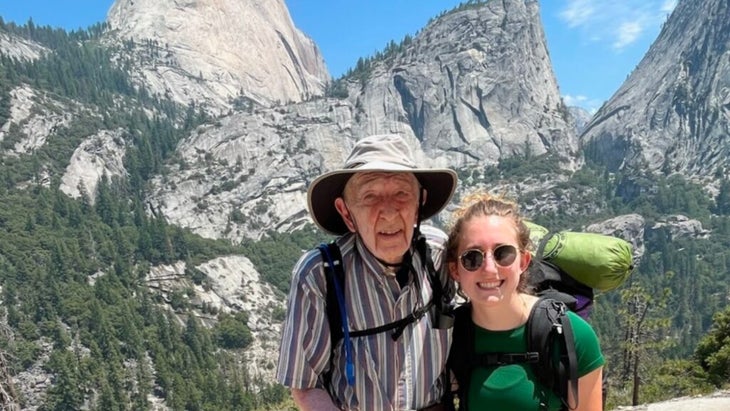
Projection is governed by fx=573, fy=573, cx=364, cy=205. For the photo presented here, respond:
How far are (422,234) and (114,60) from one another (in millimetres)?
217157

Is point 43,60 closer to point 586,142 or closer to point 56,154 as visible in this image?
point 56,154

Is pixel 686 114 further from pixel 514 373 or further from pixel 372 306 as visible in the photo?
pixel 372 306

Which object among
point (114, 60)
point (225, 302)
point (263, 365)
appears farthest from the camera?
point (114, 60)

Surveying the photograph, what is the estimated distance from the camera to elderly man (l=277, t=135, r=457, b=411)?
8.07 ft

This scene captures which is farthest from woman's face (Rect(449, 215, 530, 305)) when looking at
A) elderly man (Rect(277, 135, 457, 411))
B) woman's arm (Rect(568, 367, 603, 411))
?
woman's arm (Rect(568, 367, 603, 411))

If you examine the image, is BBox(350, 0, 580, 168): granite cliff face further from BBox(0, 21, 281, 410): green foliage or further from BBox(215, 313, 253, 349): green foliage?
BBox(215, 313, 253, 349): green foliage

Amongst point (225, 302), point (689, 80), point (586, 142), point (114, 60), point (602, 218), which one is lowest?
point (225, 302)

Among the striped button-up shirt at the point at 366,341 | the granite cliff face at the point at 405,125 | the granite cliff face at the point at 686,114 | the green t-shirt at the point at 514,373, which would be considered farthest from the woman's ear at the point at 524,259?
the granite cliff face at the point at 686,114

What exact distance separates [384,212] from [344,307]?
0.45m

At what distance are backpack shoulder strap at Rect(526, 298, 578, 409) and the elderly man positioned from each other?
39 cm

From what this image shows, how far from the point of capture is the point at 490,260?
245 centimetres

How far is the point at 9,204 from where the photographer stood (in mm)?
122062

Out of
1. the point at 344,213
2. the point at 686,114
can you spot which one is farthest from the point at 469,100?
the point at 344,213

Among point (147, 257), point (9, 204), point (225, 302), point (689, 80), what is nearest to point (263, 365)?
point (225, 302)
